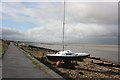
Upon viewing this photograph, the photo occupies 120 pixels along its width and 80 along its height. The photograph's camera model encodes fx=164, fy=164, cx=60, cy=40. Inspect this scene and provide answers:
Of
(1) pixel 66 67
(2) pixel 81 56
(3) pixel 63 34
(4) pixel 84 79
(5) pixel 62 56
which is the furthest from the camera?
(3) pixel 63 34

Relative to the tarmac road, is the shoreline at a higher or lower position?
lower

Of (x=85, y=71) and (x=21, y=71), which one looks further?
(x=85, y=71)

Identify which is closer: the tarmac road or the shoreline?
the tarmac road

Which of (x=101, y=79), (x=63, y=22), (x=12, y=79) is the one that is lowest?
(x=101, y=79)

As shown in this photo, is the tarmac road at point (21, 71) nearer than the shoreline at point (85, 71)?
Yes

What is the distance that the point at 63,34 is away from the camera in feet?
97.3

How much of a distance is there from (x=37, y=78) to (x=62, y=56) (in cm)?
1560

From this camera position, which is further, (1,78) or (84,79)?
(84,79)

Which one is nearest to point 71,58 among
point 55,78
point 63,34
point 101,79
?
point 63,34

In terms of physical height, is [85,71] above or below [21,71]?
below

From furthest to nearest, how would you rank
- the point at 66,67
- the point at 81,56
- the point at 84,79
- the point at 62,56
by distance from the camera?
the point at 81,56
the point at 62,56
the point at 66,67
the point at 84,79

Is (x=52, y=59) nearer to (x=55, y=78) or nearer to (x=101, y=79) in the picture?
(x=101, y=79)

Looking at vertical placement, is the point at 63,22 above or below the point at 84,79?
above

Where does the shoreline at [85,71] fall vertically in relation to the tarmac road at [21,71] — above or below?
below
